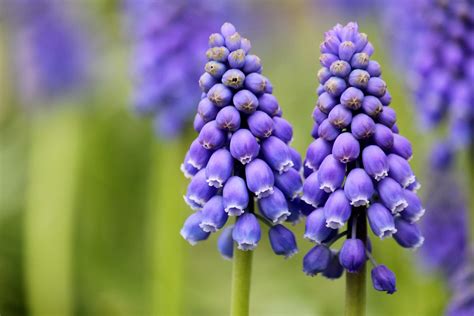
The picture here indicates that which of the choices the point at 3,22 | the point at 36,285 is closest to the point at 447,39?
the point at 36,285

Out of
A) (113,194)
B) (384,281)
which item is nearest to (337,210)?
(384,281)

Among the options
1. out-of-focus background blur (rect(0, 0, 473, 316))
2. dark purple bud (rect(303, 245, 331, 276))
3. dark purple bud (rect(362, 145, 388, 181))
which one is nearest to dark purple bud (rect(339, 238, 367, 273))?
dark purple bud (rect(303, 245, 331, 276))

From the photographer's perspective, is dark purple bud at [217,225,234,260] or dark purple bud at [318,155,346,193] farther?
dark purple bud at [217,225,234,260]

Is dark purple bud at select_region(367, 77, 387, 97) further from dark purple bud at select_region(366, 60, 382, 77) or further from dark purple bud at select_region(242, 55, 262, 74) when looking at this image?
dark purple bud at select_region(242, 55, 262, 74)

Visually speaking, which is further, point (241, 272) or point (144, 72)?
point (144, 72)

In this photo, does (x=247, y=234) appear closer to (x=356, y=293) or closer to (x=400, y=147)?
(x=356, y=293)

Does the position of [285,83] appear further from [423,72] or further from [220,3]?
[423,72]
